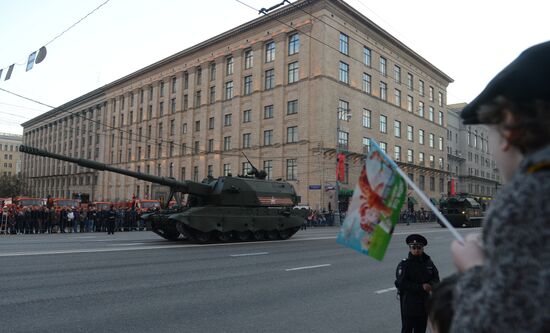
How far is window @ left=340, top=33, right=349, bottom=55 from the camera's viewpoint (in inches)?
1686

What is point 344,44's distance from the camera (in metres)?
43.3

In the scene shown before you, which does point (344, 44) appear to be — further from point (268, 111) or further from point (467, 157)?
point (467, 157)

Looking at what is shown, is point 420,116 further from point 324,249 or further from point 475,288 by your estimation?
point 475,288

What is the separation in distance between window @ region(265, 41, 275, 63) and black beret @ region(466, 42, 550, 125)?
45.0 meters

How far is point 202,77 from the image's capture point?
53.1 metres

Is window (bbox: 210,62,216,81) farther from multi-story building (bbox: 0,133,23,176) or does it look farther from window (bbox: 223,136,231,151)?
multi-story building (bbox: 0,133,23,176)

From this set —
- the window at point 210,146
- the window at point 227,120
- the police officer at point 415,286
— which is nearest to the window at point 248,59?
the window at point 227,120

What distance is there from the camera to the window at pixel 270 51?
4512cm

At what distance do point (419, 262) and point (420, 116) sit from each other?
55.1 metres

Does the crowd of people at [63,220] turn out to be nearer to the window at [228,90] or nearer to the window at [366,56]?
the window at [228,90]

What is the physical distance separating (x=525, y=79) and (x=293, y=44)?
1717 inches

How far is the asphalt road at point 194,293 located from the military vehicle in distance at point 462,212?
21.5 m

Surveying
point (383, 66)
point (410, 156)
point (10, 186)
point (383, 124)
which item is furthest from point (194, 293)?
point (10, 186)

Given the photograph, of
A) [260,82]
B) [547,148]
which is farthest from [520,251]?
[260,82]
